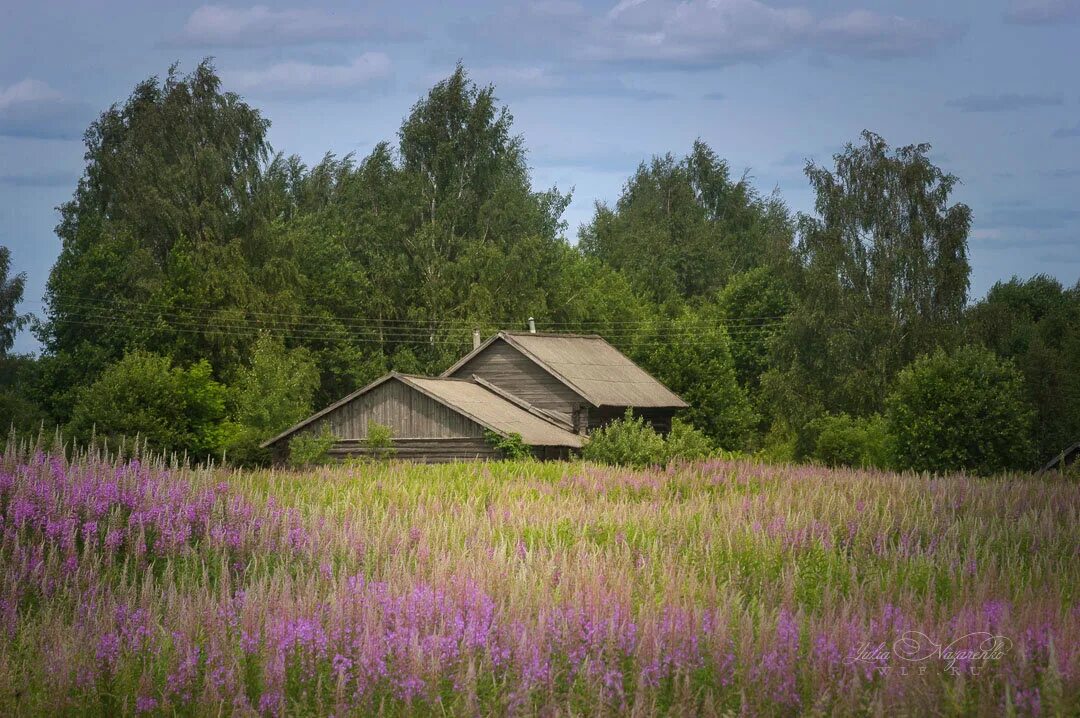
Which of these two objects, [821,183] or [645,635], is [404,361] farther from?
[645,635]

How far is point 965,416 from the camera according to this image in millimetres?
45281

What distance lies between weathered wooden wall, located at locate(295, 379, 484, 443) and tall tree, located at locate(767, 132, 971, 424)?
18.2 m

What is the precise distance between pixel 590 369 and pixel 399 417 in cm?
1062

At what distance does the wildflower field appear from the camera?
7.12 metres

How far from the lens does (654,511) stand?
54.0 feet

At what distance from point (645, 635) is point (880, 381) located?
50.0m

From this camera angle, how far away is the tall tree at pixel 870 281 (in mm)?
55469

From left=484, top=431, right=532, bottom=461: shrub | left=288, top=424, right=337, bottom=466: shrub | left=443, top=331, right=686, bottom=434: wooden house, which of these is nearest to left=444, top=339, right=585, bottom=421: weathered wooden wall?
left=443, top=331, right=686, bottom=434: wooden house

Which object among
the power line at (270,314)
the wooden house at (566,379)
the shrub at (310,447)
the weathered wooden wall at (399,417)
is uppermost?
the power line at (270,314)

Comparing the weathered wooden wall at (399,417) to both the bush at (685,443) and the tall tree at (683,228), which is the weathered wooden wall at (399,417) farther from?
the tall tree at (683,228)

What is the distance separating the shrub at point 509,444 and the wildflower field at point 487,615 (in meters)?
29.6

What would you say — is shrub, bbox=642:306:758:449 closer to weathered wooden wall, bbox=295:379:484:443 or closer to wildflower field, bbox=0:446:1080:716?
weathered wooden wall, bbox=295:379:484:443

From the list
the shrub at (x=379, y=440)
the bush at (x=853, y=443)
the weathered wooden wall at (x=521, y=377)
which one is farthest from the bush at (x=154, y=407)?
the bush at (x=853, y=443)

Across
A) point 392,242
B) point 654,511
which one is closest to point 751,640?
point 654,511
